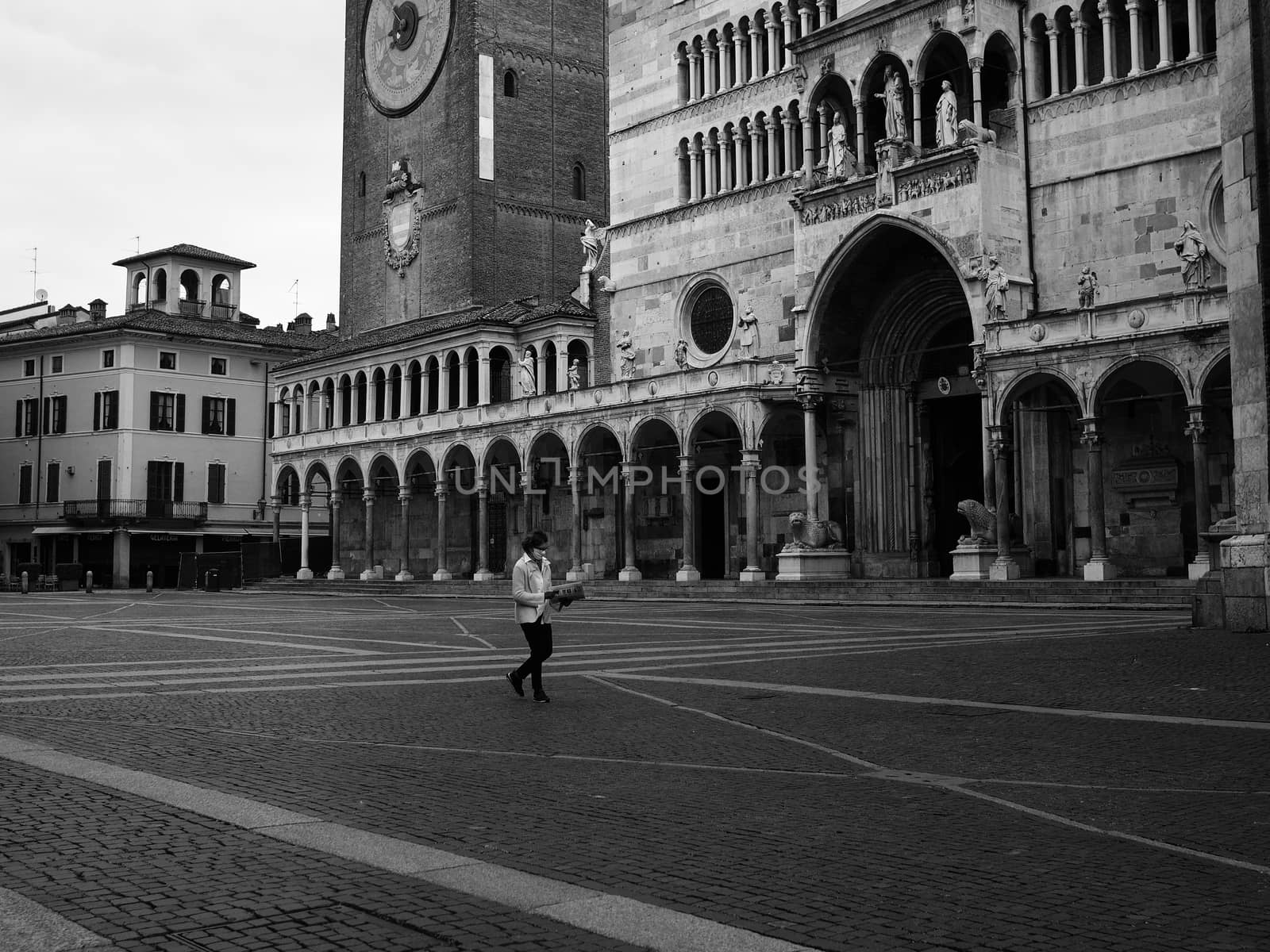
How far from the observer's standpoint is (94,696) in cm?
1244

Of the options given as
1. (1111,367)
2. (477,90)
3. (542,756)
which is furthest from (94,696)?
(477,90)

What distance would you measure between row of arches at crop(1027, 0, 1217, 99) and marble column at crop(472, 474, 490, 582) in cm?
2236

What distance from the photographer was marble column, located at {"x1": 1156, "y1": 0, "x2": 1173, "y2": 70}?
107 feet

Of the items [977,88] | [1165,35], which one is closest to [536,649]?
[1165,35]

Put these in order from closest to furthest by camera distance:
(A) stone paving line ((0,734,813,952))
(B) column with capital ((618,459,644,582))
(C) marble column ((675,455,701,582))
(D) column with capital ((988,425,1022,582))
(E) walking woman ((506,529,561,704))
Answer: (A) stone paving line ((0,734,813,952)), (E) walking woman ((506,529,561,704)), (D) column with capital ((988,425,1022,582)), (C) marble column ((675,455,701,582)), (B) column with capital ((618,459,644,582))

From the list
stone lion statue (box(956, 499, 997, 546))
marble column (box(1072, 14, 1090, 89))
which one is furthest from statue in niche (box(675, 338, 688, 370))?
marble column (box(1072, 14, 1090, 89))

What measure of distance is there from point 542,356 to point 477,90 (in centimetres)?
1467

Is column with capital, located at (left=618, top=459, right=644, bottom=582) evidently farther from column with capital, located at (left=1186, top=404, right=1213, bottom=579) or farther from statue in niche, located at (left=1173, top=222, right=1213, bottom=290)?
statue in niche, located at (left=1173, top=222, right=1213, bottom=290)

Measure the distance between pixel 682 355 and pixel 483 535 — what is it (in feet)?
38.3

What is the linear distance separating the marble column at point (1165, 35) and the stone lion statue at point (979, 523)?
11415 millimetres

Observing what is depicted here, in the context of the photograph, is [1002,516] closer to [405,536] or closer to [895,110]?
[895,110]

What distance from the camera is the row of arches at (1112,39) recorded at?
32562 millimetres

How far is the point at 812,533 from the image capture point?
38.5 meters

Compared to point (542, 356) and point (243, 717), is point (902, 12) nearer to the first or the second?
point (542, 356)
